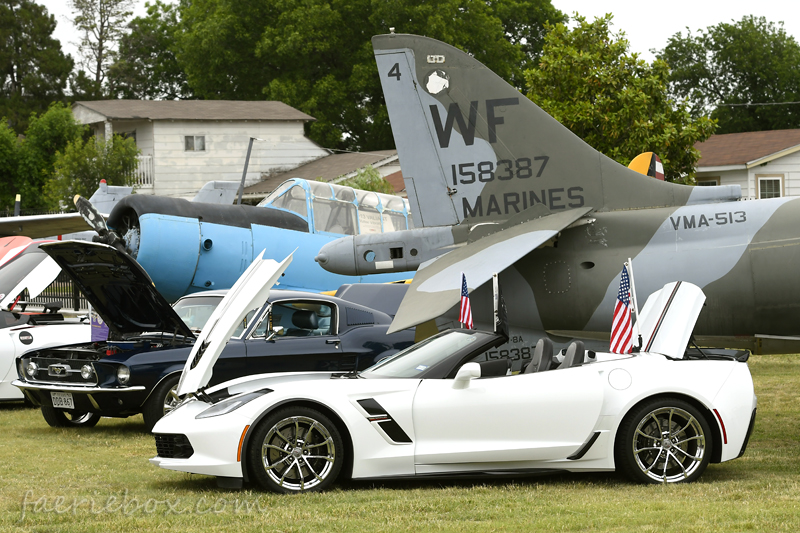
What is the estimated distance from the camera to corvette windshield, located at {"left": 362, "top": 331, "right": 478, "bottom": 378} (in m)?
6.39

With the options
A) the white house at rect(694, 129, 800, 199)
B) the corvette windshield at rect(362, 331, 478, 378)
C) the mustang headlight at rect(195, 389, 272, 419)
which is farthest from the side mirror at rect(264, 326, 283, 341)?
the white house at rect(694, 129, 800, 199)

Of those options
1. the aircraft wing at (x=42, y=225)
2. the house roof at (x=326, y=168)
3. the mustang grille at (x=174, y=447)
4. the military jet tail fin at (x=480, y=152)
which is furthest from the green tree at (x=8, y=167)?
the mustang grille at (x=174, y=447)

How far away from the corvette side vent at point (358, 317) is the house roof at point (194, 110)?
30.5 meters

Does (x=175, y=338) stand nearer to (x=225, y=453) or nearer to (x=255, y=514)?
(x=225, y=453)

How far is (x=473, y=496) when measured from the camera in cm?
568

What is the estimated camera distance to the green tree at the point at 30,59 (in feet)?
195

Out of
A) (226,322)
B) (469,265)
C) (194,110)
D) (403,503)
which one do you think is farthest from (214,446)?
(194,110)

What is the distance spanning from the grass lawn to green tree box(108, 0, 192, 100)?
55.5 meters

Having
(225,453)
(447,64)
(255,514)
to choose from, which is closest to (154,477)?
(225,453)

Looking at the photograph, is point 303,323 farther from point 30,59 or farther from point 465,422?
point 30,59

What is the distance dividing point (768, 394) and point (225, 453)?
8.65m

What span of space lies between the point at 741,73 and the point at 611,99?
123 feet

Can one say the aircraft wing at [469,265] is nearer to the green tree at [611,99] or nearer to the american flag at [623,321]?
the american flag at [623,321]

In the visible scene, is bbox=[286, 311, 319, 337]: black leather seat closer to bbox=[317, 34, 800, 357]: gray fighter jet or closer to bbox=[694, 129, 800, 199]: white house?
bbox=[317, 34, 800, 357]: gray fighter jet
